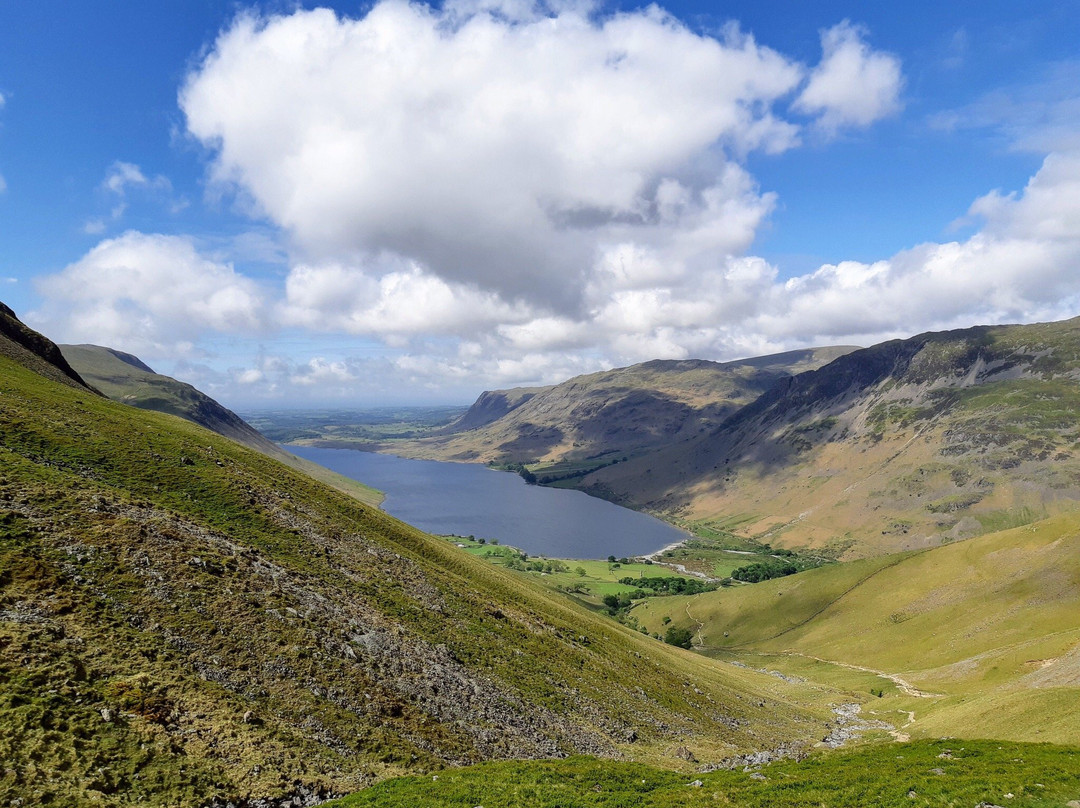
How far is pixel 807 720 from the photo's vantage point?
6256 centimetres

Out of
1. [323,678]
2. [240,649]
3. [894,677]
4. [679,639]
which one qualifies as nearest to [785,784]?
[323,678]

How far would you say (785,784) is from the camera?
25141mm

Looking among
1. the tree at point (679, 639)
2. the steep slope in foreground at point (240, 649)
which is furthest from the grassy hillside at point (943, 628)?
the steep slope in foreground at point (240, 649)

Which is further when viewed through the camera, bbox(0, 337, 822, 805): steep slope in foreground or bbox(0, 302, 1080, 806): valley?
bbox(0, 302, 1080, 806): valley

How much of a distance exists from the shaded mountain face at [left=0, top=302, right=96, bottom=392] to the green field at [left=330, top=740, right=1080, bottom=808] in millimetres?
88851

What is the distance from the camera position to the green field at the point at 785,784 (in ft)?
69.6

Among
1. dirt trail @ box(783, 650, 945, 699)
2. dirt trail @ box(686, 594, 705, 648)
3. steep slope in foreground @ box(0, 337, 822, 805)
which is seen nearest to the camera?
steep slope in foreground @ box(0, 337, 822, 805)

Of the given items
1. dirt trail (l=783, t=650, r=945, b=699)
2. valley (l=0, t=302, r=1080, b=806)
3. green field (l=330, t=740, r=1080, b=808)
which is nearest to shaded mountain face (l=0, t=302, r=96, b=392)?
valley (l=0, t=302, r=1080, b=806)

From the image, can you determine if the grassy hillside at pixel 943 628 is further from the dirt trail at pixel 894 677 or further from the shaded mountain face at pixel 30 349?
the shaded mountain face at pixel 30 349

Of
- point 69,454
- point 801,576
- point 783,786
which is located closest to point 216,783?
point 783,786

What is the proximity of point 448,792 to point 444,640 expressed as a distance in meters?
18.4

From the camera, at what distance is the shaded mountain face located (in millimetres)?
76875

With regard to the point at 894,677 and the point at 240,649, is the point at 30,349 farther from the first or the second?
the point at 894,677

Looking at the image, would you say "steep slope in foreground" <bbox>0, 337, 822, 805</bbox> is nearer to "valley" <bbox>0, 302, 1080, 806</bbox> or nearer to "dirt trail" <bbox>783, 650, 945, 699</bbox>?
"valley" <bbox>0, 302, 1080, 806</bbox>
